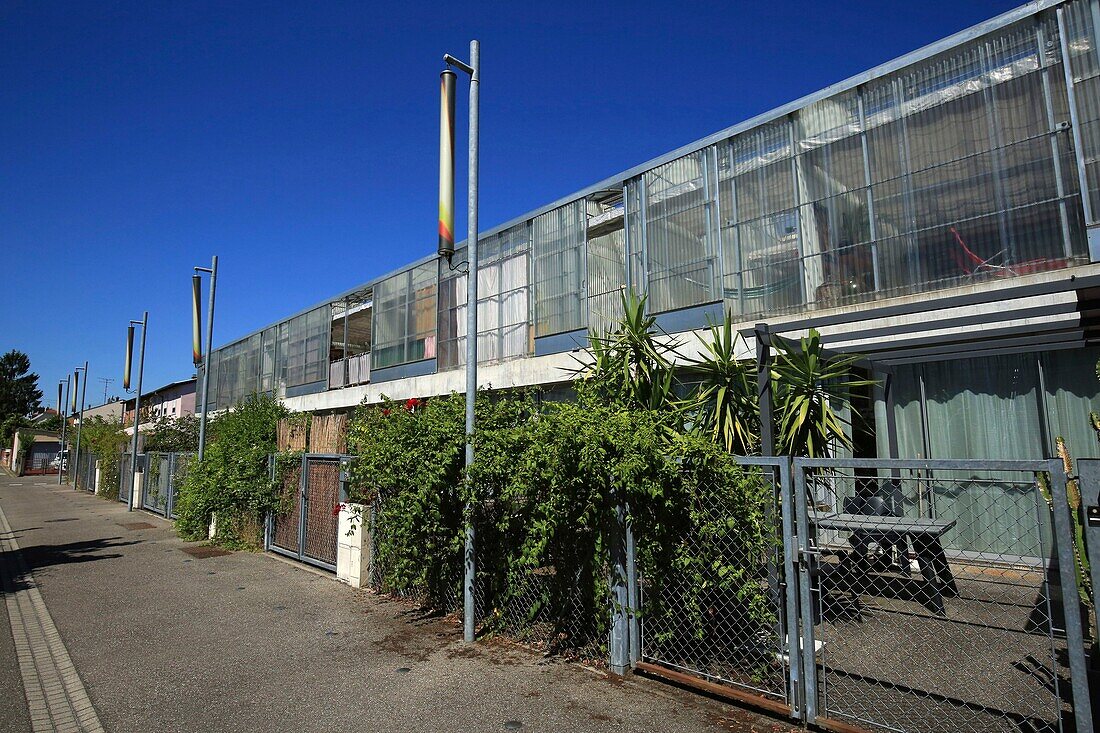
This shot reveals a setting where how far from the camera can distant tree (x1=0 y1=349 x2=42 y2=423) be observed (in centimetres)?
8119

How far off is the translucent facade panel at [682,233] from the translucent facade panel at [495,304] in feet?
13.3

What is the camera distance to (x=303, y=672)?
5328 millimetres

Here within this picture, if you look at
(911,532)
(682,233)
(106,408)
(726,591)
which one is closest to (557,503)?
(726,591)

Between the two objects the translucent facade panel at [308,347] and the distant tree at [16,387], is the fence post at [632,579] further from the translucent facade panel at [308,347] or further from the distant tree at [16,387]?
the distant tree at [16,387]

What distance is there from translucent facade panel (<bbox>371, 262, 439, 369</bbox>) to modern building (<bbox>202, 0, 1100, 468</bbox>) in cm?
569

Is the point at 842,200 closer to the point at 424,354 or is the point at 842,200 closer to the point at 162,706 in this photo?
the point at 162,706

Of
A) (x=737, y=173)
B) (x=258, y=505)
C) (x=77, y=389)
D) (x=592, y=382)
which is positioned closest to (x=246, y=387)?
(x=77, y=389)

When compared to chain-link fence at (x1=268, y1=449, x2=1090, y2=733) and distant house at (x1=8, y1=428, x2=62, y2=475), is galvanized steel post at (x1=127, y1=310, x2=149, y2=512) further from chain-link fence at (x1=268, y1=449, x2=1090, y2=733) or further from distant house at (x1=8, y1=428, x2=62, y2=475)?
distant house at (x1=8, y1=428, x2=62, y2=475)

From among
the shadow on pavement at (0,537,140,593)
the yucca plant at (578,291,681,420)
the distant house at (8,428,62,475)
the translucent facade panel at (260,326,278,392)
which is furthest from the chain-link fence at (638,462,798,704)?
the distant house at (8,428,62,475)

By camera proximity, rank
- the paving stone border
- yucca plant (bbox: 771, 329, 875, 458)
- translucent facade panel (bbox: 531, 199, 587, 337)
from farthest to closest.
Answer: translucent facade panel (bbox: 531, 199, 587, 337) → yucca plant (bbox: 771, 329, 875, 458) → the paving stone border

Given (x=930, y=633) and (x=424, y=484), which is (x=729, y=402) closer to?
(x=930, y=633)

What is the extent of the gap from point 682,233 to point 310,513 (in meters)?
8.63

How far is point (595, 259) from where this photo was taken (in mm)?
15188

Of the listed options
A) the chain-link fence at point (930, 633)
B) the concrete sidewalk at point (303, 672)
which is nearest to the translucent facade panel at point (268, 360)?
the concrete sidewalk at point (303, 672)
